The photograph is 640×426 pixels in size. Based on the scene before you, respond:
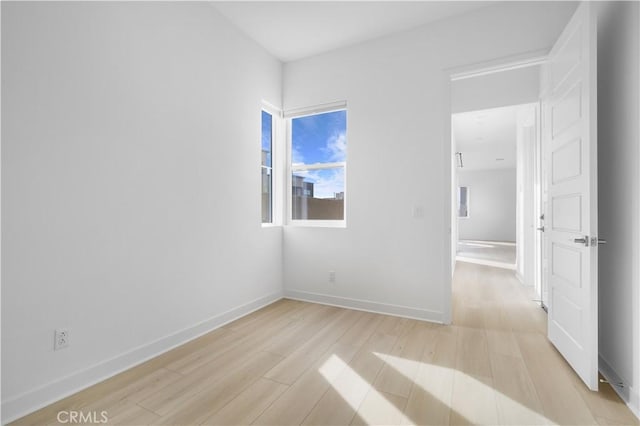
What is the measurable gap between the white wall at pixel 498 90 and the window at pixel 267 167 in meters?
2.66

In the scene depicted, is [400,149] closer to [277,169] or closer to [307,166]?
[307,166]

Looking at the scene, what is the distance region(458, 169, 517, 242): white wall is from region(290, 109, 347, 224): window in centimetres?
982

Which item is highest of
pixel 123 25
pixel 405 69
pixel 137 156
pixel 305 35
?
pixel 305 35

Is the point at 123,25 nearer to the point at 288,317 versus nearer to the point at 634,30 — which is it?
the point at 288,317

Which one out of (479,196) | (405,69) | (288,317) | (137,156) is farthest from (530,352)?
(479,196)

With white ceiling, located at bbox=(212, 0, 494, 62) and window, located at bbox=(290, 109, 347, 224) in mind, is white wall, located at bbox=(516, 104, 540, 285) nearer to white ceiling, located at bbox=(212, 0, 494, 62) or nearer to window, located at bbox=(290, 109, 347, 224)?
white ceiling, located at bbox=(212, 0, 494, 62)

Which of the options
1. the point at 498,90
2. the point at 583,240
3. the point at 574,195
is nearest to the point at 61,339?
the point at 583,240

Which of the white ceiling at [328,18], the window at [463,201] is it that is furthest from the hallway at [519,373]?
the window at [463,201]

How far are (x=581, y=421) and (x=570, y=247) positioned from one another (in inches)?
40.8

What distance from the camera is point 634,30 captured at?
5.55 feet

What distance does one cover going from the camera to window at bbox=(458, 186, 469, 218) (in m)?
11.9

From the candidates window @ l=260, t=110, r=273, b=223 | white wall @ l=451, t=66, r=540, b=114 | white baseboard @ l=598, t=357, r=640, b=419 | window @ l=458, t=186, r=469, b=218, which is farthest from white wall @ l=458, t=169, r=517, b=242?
white baseboard @ l=598, t=357, r=640, b=419

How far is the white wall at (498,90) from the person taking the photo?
3.74 meters

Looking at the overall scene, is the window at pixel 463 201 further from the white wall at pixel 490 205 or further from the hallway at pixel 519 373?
the hallway at pixel 519 373
